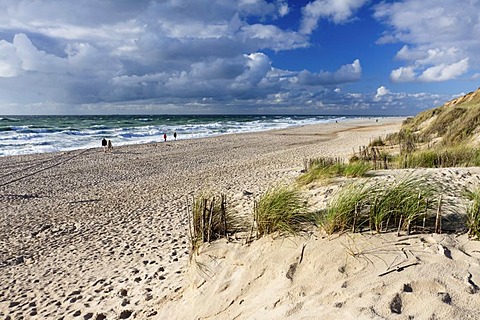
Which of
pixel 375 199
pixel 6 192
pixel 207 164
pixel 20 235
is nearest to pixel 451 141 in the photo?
pixel 207 164

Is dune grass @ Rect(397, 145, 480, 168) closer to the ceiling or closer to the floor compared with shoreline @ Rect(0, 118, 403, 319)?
closer to the ceiling

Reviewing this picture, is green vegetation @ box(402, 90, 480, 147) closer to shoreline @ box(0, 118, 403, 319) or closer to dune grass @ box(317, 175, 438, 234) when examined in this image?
shoreline @ box(0, 118, 403, 319)

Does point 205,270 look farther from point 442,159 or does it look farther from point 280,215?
point 442,159

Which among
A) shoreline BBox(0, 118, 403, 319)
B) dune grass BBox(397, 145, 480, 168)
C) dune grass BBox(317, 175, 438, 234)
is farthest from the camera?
dune grass BBox(397, 145, 480, 168)

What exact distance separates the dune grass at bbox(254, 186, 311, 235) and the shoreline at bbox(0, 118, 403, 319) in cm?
141

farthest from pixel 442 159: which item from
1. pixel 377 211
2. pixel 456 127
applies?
pixel 456 127

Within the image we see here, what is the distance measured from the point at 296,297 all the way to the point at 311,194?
11.7ft

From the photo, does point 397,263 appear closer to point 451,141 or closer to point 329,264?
point 329,264

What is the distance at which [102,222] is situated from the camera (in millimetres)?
8844

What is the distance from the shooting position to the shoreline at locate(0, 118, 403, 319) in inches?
194

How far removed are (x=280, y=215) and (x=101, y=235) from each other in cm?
513

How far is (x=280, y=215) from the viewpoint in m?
4.44

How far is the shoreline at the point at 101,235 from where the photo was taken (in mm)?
4926

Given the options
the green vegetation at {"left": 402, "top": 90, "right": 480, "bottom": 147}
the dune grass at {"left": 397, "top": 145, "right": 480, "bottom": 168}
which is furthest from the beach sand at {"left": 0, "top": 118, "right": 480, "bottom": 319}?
the green vegetation at {"left": 402, "top": 90, "right": 480, "bottom": 147}
